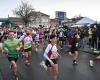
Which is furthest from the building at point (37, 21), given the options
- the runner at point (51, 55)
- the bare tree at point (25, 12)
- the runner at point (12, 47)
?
the runner at point (51, 55)

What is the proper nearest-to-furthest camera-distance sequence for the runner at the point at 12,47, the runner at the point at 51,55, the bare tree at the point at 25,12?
the runner at the point at 51,55 < the runner at the point at 12,47 < the bare tree at the point at 25,12

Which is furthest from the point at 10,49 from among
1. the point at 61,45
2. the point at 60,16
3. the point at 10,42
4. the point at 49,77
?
the point at 60,16

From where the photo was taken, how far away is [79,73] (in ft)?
42.1

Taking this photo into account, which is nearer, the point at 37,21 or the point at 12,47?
the point at 12,47

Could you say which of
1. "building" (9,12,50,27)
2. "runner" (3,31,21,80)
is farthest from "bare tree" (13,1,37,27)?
"runner" (3,31,21,80)

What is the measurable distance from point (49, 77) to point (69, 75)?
34.8 inches

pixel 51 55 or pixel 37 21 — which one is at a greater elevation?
pixel 51 55

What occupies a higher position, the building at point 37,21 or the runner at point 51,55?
the runner at point 51,55

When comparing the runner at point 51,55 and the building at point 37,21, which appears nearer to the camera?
the runner at point 51,55

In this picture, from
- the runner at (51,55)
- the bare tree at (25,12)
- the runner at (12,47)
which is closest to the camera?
the runner at (51,55)

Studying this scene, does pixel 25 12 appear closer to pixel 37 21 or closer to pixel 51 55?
pixel 37 21

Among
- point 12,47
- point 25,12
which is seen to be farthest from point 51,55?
point 25,12

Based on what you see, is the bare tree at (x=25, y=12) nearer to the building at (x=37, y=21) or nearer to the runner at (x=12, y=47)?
the building at (x=37, y=21)

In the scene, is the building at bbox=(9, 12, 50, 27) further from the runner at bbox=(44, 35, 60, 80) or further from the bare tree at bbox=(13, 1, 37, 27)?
the runner at bbox=(44, 35, 60, 80)
